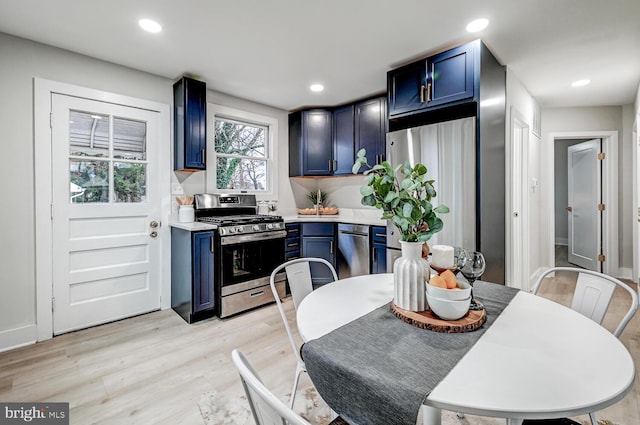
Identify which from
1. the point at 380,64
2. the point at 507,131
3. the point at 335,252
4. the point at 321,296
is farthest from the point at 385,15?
the point at 335,252

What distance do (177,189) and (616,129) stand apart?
5869 millimetres

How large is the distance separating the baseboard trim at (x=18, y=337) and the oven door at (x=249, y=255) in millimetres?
1518

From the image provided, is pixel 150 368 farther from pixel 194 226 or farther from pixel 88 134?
pixel 88 134

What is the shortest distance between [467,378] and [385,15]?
2.25m

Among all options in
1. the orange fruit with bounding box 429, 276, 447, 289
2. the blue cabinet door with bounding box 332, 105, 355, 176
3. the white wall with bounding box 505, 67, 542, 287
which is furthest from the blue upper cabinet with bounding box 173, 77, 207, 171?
the white wall with bounding box 505, 67, 542, 287

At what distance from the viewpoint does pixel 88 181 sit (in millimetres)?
2756

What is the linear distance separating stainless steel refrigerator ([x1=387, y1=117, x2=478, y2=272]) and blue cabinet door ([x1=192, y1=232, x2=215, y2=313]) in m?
2.12

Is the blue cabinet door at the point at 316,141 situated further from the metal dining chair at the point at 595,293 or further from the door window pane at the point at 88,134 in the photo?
the metal dining chair at the point at 595,293

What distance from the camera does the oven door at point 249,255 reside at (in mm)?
3010

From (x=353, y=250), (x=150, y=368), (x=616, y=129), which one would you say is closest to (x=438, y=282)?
(x=150, y=368)

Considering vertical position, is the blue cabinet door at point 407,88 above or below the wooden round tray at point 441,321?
above

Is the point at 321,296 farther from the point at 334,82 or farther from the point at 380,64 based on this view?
the point at 334,82

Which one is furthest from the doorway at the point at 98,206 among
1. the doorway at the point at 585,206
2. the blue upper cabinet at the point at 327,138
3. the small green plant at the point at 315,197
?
the doorway at the point at 585,206

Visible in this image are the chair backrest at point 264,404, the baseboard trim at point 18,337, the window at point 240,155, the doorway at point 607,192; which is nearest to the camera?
the chair backrest at point 264,404
